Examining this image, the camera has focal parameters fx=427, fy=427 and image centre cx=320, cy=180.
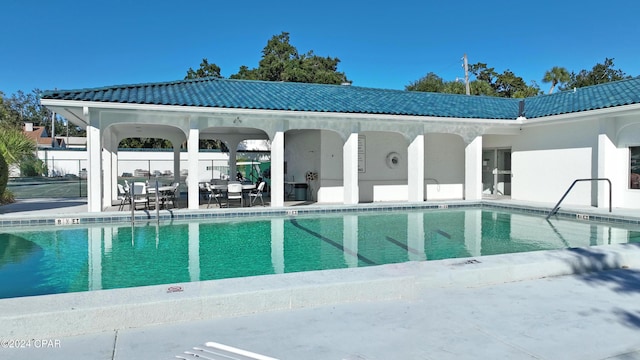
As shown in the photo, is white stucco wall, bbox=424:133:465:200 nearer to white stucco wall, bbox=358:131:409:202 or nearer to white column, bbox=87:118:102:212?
white stucco wall, bbox=358:131:409:202

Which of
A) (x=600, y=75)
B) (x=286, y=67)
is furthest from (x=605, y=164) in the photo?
(x=600, y=75)

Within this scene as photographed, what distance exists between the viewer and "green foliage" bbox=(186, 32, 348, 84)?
4553cm

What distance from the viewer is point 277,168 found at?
14.7m

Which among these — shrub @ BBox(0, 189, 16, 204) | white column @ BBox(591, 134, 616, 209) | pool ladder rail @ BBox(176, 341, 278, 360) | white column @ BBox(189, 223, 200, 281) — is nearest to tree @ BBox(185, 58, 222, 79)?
shrub @ BBox(0, 189, 16, 204)

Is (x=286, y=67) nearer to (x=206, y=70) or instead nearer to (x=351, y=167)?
(x=206, y=70)

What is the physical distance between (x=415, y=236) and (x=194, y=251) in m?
5.15

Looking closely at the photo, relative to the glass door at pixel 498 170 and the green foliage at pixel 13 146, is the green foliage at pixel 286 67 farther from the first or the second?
the green foliage at pixel 13 146

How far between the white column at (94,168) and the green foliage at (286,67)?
33571mm

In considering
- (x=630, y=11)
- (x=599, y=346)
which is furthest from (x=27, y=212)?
(x=630, y=11)

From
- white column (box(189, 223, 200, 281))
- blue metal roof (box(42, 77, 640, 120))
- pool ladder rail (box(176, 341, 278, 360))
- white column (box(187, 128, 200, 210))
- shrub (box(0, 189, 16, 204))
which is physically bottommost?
white column (box(189, 223, 200, 281))

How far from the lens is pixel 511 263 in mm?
5730

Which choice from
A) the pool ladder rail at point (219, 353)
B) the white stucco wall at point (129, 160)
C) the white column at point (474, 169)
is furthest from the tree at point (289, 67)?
the pool ladder rail at point (219, 353)

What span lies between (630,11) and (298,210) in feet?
75.5

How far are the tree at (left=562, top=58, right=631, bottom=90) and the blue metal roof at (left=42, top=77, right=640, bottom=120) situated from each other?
1310 inches
